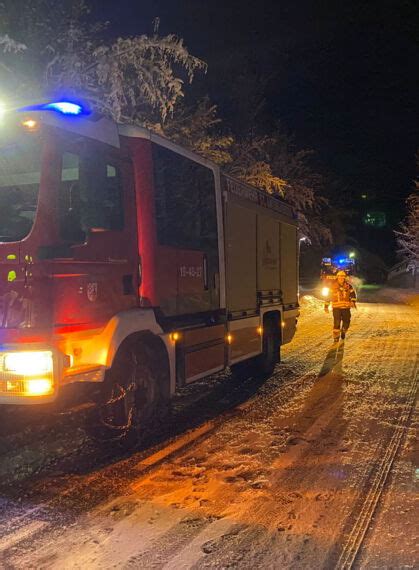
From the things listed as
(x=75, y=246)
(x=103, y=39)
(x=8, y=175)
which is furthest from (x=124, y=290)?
(x=103, y=39)

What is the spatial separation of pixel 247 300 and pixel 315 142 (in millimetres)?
34842

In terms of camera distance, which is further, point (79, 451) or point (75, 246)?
point (79, 451)

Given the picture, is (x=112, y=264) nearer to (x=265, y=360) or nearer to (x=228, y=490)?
(x=228, y=490)

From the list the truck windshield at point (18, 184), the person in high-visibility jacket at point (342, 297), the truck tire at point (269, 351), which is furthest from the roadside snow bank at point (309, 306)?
the truck windshield at point (18, 184)

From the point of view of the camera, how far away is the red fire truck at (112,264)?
164 inches

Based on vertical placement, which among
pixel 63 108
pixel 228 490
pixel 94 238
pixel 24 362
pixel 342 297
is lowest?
pixel 228 490

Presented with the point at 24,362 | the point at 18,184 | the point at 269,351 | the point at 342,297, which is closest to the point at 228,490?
the point at 24,362

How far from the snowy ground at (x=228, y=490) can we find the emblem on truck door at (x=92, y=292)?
144cm

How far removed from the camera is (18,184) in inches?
173

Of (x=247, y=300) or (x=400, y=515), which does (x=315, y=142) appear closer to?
(x=247, y=300)

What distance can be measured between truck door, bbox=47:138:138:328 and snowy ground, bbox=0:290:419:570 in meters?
1.32

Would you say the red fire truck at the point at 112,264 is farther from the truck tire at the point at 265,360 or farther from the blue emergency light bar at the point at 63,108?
the truck tire at the point at 265,360

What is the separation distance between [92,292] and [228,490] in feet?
6.19

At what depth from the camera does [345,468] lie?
4.83 m
